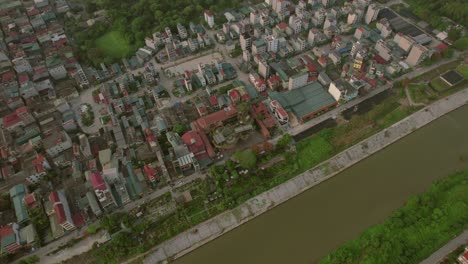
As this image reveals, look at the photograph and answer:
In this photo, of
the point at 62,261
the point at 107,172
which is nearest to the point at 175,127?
the point at 107,172

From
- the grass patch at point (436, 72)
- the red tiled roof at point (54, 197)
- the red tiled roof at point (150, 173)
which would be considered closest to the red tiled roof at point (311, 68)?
the grass patch at point (436, 72)

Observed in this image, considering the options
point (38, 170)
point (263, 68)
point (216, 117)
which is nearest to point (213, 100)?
point (216, 117)

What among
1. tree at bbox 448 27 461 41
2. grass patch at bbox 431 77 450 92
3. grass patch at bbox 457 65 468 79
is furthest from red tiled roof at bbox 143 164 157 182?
tree at bbox 448 27 461 41

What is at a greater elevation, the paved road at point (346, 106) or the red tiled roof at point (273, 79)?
the red tiled roof at point (273, 79)

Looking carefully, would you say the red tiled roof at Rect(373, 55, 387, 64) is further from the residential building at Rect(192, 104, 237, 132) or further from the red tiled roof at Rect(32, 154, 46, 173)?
the red tiled roof at Rect(32, 154, 46, 173)

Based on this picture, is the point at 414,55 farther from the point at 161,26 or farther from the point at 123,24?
the point at 123,24

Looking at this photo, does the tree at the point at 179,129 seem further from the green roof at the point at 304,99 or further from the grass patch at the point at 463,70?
the grass patch at the point at 463,70
